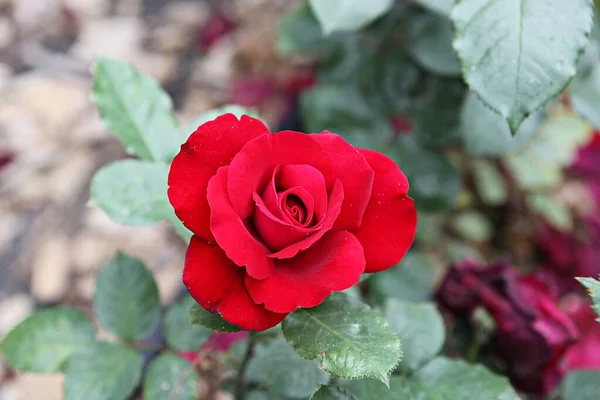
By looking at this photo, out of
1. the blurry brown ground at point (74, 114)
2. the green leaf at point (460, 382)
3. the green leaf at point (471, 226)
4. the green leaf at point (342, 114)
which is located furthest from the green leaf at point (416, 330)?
the green leaf at point (471, 226)

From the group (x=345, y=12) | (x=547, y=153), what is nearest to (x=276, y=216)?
(x=345, y=12)

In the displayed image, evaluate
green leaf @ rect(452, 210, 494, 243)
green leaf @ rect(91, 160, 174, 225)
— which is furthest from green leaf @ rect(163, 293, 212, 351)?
green leaf @ rect(452, 210, 494, 243)

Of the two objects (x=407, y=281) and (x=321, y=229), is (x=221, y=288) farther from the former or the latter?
(x=407, y=281)

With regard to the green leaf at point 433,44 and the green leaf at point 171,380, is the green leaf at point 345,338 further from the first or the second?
the green leaf at point 433,44

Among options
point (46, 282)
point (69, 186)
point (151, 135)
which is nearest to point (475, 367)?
point (151, 135)

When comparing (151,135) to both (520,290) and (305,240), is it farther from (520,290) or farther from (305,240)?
(520,290)

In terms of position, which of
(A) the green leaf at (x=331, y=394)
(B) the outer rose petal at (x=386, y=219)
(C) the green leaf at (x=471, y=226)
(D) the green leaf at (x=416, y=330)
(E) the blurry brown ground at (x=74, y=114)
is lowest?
(E) the blurry brown ground at (x=74, y=114)
